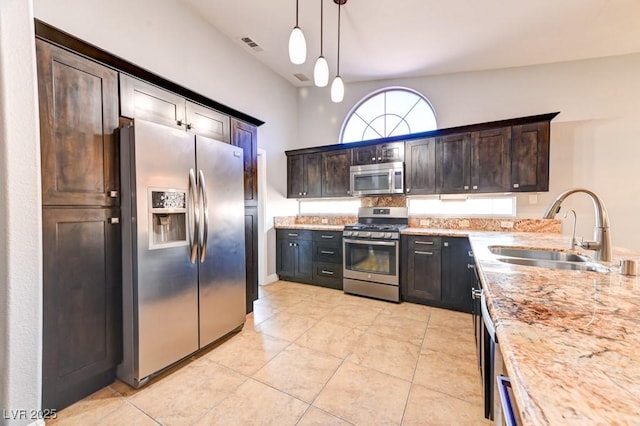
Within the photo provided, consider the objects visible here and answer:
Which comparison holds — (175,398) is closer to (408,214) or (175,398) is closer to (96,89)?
(96,89)

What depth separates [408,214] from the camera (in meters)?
4.03

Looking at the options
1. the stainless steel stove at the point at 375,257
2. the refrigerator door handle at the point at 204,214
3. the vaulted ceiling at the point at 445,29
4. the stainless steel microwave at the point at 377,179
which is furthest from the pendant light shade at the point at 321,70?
the stainless steel stove at the point at 375,257

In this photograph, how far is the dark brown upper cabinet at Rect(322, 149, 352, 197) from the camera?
426 centimetres

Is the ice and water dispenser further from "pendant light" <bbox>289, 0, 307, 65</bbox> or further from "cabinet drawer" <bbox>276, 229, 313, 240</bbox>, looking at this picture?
"cabinet drawer" <bbox>276, 229, 313, 240</bbox>

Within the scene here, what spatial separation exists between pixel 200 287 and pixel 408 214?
304 cm

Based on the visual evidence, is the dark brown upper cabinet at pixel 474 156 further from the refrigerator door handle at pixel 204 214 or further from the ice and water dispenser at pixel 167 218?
the ice and water dispenser at pixel 167 218

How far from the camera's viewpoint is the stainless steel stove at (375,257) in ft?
11.4

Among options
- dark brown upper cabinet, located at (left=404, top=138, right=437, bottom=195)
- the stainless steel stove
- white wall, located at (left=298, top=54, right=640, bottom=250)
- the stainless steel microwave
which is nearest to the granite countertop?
the stainless steel stove

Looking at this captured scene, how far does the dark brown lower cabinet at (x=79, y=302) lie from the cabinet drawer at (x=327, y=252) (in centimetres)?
265

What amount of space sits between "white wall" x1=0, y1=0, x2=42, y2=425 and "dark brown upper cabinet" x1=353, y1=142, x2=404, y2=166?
348 cm

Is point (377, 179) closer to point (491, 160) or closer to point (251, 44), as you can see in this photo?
point (491, 160)

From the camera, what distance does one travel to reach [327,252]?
407 cm

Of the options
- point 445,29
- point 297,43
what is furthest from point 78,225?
point 445,29

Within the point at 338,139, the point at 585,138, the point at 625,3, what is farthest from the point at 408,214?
the point at 625,3
